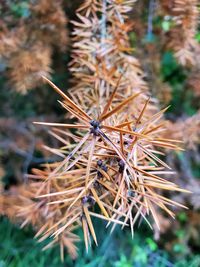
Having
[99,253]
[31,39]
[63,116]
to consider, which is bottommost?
[99,253]

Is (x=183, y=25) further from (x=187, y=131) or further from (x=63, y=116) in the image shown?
(x=63, y=116)

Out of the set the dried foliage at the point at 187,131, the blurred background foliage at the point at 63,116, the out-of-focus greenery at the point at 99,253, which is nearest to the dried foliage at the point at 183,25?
the blurred background foliage at the point at 63,116

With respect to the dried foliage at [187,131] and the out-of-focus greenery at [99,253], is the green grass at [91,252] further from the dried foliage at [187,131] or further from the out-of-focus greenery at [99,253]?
the dried foliage at [187,131]

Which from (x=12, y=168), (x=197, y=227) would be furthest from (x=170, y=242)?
(x=12, y=168)

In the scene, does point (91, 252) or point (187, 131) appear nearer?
point (187, 131)

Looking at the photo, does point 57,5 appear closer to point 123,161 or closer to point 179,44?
point 179,44

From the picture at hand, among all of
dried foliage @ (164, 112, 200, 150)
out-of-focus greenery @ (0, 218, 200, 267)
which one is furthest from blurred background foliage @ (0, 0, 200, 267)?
dried foliage @ (164, 112, 200, 150)

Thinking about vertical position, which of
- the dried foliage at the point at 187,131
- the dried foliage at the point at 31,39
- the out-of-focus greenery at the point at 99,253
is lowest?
the out-of-focus greenery at the point at 99,253

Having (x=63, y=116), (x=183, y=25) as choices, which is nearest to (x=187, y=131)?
(x=183, y=25)
